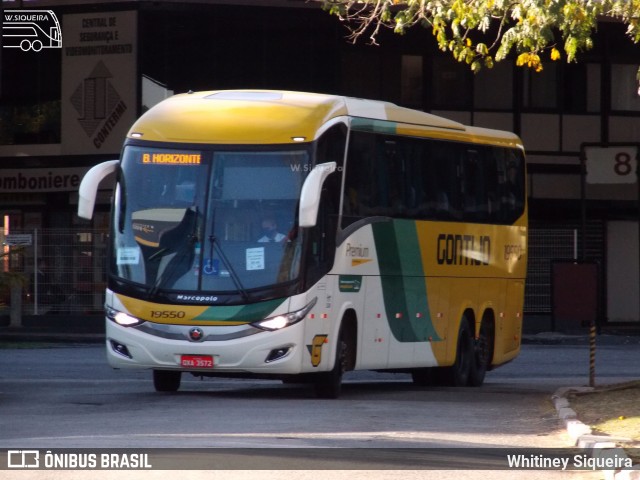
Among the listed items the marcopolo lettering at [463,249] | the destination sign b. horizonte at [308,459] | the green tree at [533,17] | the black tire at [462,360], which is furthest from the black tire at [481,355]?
the destination sign b. horizonte at [308,459]

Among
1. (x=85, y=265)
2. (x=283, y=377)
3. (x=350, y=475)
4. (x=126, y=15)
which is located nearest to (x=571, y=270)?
(x=283, y=377)

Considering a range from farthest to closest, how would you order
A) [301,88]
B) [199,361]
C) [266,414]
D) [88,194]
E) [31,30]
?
1. [31,30]
2. [301,88]
3. [88,194]
4. [199,361]
5. [266,414]

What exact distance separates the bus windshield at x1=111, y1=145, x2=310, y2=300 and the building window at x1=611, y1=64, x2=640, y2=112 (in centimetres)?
2349

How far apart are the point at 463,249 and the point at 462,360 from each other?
164 centimetres

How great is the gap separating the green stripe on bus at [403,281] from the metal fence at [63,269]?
15.6m

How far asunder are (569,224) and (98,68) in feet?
41.7

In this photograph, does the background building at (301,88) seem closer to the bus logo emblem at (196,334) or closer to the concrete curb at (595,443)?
the bus logo emblem at (196,334)

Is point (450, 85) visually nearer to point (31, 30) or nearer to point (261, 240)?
point (31, 30)

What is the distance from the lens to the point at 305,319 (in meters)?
15.8

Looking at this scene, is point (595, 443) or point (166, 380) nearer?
point (595, 443)

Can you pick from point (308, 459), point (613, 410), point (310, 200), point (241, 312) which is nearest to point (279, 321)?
point (241, 312)

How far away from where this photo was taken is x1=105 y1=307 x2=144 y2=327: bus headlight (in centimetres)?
1609

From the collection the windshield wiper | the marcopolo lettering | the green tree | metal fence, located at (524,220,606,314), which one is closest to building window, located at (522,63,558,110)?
metal fence, located at (524,220,606,314)

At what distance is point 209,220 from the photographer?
16.1 meters
